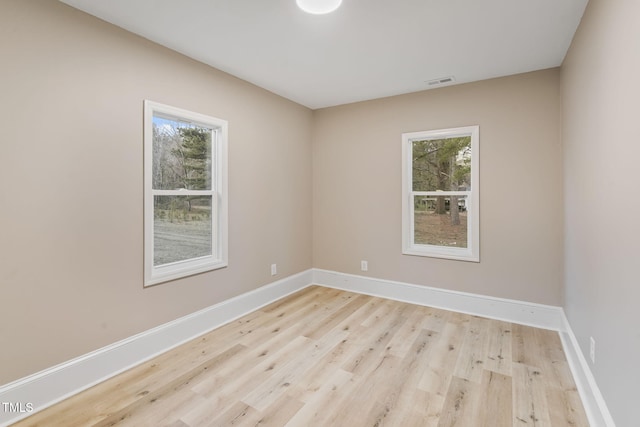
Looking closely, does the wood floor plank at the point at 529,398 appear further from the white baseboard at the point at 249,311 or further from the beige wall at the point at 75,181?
the beige wall at the point at 75,181

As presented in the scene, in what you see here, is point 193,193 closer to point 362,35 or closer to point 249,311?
point 249,311

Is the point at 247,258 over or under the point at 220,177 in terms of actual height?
under

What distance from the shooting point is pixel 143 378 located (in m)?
2.25

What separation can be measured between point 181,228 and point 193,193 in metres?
0.36

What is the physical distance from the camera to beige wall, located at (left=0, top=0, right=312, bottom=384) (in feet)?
6.09

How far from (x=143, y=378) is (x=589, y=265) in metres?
3.22

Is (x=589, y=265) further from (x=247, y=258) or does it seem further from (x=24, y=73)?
(x=24, y=73)

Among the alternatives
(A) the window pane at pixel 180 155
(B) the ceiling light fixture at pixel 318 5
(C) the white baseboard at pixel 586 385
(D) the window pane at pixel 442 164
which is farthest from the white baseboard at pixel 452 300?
(B) the ceiling light fixture at pixel 318 5

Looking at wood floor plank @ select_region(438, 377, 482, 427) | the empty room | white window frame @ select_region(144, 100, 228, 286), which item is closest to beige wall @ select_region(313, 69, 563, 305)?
the empty room

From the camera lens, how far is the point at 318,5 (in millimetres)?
2045

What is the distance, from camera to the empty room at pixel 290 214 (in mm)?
1845

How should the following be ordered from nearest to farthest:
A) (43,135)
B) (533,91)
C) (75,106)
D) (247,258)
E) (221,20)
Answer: (43,135), (75,106), (221,20), (533,91), (247,258)

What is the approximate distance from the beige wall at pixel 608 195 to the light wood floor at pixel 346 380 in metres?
0.46

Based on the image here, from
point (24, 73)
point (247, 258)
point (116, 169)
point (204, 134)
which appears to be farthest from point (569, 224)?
point (24, 73)
